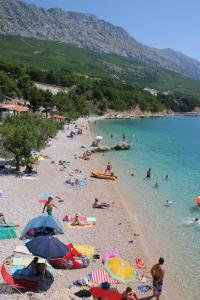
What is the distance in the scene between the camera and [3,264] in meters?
15.2

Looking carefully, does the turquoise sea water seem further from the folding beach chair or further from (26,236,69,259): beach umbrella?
the folding beach chair

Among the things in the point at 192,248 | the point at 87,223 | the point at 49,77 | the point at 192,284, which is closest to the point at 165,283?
the point at 192,284

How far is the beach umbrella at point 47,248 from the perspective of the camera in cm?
1402

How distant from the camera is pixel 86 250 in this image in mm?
18125

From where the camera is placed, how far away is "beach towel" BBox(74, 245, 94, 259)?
17.8 m

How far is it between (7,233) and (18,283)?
5.13 metres

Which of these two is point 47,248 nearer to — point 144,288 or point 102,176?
point 144,288

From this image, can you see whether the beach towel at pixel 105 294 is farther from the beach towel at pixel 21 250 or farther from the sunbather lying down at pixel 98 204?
the sunbather lying down at pixel 98 204

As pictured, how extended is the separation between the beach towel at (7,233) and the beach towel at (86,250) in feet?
10.3

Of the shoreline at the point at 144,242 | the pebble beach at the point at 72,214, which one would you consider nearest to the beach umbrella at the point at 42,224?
the pebble beach at the point at 72,214

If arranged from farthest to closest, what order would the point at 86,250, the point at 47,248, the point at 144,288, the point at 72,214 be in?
the point at 72,214 → the point at 86,250 → the point at 144,288 → the point at 47,248

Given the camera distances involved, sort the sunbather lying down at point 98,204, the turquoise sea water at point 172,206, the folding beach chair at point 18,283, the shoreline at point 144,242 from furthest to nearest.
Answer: the sunbather lying down at point 98,204
the turquoise sea water at point 172,206
the shoreline at point 144,242
the folding beach chair at point 18,283

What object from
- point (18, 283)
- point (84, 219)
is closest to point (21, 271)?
point (18, 283)

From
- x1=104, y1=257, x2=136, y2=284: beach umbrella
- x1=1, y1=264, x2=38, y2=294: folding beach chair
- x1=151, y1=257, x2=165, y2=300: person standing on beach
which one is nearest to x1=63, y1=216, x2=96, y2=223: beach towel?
x1=104, y1=257, x2=136, y2=284: beach umbrella
